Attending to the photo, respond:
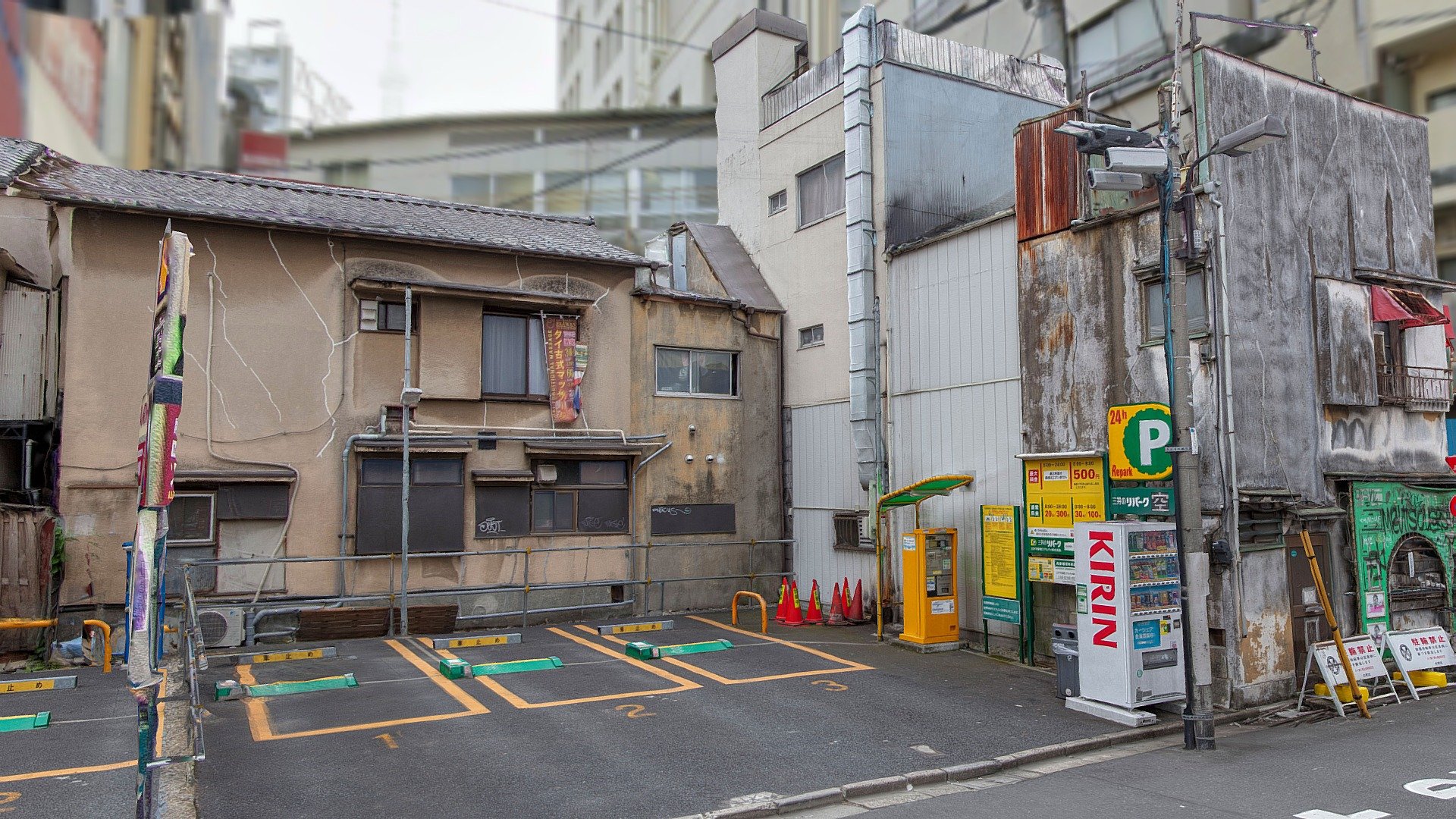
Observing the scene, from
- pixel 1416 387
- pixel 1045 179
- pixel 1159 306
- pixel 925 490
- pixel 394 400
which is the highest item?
pixel 1045 179

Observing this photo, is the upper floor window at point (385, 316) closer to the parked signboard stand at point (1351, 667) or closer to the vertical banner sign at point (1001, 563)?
the vertical banner sign at point (1001, 563)

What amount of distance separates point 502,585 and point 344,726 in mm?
6505

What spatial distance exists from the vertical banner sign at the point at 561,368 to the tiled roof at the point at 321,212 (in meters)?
1.37

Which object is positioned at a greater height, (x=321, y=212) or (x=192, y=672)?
(x=321, y=212)

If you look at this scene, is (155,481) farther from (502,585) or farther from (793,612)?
(793,612)

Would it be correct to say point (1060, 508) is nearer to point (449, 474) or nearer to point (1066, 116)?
point (1066, 116)

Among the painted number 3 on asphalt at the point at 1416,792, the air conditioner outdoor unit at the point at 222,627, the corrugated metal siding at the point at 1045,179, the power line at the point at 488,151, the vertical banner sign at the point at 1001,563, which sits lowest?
the painted number 3 on asphalt at the point at 1416,792

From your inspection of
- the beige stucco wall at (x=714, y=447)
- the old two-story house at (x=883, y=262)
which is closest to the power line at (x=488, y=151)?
the old two-story house at (x=883, y=262)

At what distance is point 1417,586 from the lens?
1372 cm

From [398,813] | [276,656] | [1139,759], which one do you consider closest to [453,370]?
[276,656]

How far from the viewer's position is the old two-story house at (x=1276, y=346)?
11844 mm

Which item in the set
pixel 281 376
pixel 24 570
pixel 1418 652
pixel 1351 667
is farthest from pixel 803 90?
pixel 24 570

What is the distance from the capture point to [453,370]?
53.5 feet

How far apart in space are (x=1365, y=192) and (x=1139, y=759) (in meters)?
9.70
